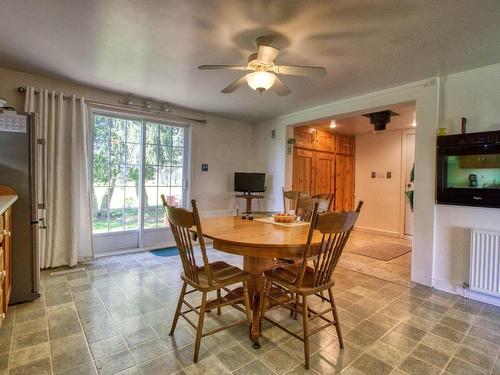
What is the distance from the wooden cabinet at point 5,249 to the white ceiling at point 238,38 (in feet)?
4.56

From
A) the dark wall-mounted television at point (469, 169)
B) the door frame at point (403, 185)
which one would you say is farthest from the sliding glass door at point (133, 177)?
the door frame at point (403, 185)

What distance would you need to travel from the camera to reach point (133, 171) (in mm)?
4113

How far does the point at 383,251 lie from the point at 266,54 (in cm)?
372

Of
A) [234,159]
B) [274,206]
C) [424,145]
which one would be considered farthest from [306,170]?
[424,145]

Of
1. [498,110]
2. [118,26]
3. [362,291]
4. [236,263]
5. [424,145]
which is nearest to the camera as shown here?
[118,26]

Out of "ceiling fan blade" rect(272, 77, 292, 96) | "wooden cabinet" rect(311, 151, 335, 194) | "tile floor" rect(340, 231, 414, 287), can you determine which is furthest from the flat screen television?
"ceiling fan blade" rect(272, 77, 292, 96)

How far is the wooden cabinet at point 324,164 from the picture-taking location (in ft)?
16.5

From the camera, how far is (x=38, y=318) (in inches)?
85.4

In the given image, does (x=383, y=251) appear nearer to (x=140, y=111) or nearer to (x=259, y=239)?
(x=259, y=239)

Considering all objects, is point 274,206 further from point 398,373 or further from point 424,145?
point 398,373

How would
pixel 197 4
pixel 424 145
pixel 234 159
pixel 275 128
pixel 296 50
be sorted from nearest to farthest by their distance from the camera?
pixel 197 4 < pixel 296 50 < pixel 424 145 < pixel 275 128 < pixel 234 159

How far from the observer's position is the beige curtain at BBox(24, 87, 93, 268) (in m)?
3.24

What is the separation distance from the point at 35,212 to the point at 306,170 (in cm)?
411

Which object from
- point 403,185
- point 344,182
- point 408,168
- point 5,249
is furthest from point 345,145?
point 5,249
